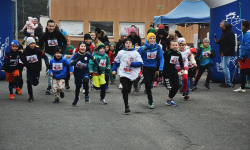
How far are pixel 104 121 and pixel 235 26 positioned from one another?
28.4 feet

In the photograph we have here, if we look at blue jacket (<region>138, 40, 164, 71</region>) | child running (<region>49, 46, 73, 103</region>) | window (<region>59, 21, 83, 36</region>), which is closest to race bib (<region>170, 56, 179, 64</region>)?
blue jacket (<region>138, 40, 164, 71</region>)

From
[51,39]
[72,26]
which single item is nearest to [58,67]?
[51,39]

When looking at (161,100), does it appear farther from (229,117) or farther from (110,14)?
(110,14)

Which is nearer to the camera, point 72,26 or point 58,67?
point 58,67

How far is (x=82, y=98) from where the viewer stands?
10.1m

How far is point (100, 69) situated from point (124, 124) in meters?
2.76

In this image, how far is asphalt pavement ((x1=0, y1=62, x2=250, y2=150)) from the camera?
5.27 metres

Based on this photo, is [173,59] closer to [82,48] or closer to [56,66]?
[82,48]

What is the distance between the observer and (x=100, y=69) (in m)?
9.09

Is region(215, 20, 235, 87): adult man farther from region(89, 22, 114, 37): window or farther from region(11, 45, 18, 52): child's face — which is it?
region(89, 22, 114, 37): window

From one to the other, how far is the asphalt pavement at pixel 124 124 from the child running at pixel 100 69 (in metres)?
0.46

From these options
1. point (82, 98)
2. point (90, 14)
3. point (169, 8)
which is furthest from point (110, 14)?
point (82, 98)

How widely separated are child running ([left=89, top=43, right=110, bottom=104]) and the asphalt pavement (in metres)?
0.46

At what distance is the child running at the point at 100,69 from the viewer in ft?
29.9
